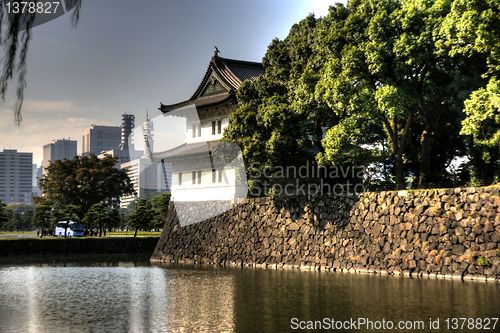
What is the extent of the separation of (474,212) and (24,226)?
98706 mm

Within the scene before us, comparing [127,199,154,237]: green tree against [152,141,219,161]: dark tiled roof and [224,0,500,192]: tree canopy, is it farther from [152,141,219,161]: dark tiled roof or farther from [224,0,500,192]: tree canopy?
[224,0,500,192]: tree canopy

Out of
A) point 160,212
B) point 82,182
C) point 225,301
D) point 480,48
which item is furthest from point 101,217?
point 480,48

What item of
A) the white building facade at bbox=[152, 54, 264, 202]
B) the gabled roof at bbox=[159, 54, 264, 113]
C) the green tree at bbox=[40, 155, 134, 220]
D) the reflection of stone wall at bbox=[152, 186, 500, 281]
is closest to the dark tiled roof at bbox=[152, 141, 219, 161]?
the white building facade at bbox=[152, 54, 264, 202]

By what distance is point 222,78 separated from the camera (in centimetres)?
3891

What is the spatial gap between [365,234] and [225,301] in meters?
11.0

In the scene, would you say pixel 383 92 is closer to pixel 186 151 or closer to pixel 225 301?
pixel 225 301

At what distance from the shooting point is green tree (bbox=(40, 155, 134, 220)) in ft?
213

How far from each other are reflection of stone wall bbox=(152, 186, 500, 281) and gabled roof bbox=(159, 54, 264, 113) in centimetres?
880

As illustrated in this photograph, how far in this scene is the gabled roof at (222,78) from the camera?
38.2 meters

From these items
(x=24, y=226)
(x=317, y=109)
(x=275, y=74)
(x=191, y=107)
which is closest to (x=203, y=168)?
(x=191, y=107)

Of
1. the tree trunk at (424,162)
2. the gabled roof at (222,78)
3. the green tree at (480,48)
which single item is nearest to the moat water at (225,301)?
the green tree at (480,48)

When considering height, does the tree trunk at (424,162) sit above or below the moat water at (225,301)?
above

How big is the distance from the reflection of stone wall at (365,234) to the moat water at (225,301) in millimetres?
1570

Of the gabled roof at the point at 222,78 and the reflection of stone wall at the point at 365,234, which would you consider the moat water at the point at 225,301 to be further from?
the gabled roof at the point at 222,78
